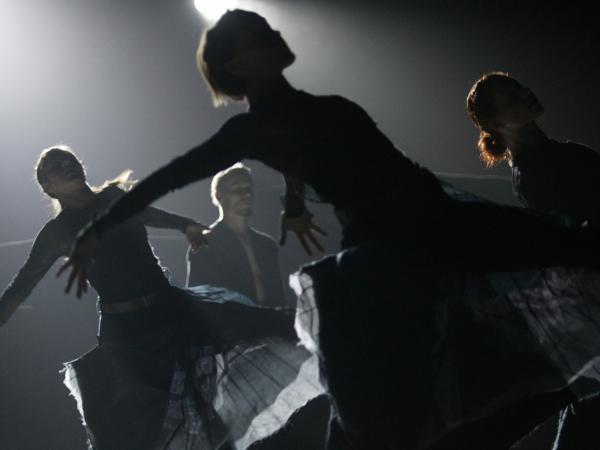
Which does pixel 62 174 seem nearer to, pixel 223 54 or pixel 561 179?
pixel 223 54

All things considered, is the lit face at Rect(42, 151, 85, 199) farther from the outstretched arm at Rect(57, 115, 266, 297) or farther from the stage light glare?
the stage light glare

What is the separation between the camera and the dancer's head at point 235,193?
126 inches

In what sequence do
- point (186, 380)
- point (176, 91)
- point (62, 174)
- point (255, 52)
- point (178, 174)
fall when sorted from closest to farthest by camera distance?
point (178, 174)
point (255, 52)
point (186, 380)
point (62, 174)
point (176, 91)

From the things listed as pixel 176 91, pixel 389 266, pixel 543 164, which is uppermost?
pixel 176 91

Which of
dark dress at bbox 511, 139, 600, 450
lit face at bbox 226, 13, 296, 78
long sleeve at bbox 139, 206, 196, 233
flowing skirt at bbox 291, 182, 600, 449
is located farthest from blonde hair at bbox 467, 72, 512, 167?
long sleeve at bbox 139, 206, 196, 233

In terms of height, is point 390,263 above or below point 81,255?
below

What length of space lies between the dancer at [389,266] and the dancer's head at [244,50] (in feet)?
0.26

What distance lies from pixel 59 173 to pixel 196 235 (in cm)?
70

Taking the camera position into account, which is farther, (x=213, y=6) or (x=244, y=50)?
(x=213, y=6)

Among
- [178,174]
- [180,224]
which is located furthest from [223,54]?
[180,224]

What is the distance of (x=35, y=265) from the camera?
201 centimetres

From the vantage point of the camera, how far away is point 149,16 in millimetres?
4371

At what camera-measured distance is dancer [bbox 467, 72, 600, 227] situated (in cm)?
158

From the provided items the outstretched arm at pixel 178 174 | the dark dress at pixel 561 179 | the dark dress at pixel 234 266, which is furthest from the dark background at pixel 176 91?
the outstretched arm at pixel 178 174
